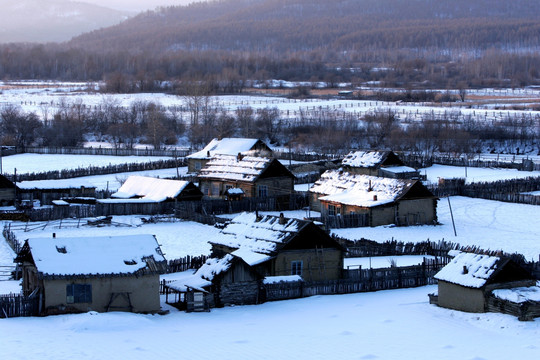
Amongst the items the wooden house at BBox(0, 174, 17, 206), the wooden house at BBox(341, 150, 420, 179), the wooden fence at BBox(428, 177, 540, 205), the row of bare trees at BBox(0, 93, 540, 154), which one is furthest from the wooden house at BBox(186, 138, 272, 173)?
the row of bare trees at BBox(0, 93, 540, 154)

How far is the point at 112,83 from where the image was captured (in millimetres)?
123625

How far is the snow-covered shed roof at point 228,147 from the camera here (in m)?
52.5

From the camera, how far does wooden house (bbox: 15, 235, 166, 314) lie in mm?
22266

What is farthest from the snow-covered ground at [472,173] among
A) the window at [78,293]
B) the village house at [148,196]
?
the window at [78,293]

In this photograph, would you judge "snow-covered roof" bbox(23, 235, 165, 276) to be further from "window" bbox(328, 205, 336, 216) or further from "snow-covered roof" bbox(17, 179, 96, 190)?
"snow-covered roof" bbox(17, 179, 96, 190)

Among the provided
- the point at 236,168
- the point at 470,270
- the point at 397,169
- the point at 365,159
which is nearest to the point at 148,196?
the point at 236,168

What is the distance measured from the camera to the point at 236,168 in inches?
1842

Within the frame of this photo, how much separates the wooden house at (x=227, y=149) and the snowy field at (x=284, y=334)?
2734 cm

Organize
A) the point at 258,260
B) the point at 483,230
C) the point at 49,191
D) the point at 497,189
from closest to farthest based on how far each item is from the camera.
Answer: the point at 258,260
the point at 483,230
the point at 49,191
the point at 497,189

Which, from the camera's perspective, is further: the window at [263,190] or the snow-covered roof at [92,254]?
the window at [263,190]

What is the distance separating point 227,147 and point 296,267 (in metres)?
27.6

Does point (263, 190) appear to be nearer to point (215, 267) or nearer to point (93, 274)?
point (215, 267)

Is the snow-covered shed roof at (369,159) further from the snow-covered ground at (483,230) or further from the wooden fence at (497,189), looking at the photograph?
the snow-covered ground at (483,230)

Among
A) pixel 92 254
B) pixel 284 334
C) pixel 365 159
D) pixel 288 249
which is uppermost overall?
pixel 365 159
